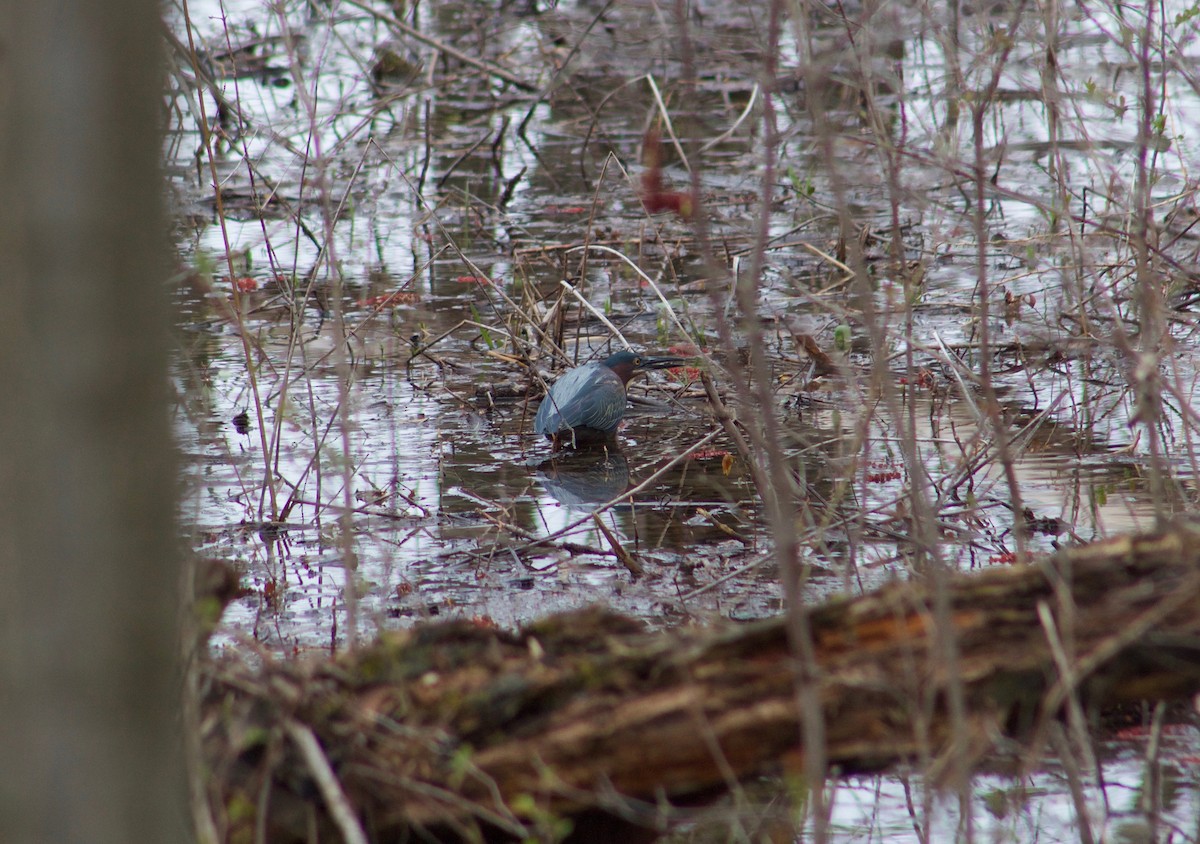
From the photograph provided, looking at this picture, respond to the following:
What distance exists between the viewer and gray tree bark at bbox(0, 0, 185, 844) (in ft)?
4.99

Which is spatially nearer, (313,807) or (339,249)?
(313,807)

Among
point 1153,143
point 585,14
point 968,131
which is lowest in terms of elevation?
point 1153,143

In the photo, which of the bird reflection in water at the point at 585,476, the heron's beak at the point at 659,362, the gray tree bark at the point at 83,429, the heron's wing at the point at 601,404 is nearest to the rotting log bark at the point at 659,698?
the gray tree bark at the point at 83,429

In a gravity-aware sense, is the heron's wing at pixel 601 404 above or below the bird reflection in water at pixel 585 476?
above

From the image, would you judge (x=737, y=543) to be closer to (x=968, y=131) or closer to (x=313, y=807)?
(x=313, y=807)

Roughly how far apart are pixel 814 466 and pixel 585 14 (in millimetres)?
8986

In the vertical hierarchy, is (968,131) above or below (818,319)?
above

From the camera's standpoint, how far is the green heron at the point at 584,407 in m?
5.56

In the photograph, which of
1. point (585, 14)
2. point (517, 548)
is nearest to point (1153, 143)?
point (517, 548)

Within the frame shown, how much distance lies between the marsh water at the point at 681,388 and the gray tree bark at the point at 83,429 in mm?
831

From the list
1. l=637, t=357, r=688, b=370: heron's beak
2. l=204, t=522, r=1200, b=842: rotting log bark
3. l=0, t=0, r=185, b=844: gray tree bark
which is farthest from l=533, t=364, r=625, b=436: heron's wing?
l=0, t=0, r=185, b=844: gray tree bark

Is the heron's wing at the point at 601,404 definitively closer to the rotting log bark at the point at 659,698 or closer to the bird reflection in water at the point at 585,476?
the bird reflection in water at the point at 585,476

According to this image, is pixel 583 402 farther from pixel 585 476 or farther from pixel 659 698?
pixel 659 698

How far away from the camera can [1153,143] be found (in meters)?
3.75
